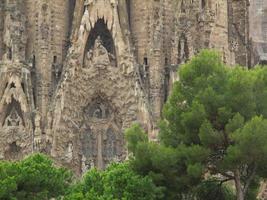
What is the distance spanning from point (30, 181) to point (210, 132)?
490cm

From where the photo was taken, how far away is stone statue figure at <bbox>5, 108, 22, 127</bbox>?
27656 millimetres

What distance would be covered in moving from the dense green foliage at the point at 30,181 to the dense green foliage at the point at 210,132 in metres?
2.26

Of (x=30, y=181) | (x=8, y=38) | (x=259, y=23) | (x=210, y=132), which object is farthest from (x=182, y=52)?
(x=30, y=181)

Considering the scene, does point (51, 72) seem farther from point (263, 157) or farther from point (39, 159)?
point (263, 157)

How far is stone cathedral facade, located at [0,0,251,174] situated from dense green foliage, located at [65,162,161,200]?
8257mm

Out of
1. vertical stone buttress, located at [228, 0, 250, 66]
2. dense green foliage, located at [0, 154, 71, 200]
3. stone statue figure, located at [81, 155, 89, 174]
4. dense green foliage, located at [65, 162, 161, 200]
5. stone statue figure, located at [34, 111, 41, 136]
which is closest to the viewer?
dense green foliage, located at [0, 154, 71, 200]

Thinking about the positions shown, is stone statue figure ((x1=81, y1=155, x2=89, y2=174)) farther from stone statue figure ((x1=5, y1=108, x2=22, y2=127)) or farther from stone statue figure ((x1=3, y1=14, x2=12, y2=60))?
stone statue figure ((x1=3, y1=14, x2=12, y2=60))

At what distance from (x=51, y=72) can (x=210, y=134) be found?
13053 mm

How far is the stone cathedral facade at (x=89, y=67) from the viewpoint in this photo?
27734mm

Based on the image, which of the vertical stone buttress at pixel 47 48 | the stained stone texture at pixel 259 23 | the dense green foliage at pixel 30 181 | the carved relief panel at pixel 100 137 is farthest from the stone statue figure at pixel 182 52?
the dense green foliage at pixel 30 181

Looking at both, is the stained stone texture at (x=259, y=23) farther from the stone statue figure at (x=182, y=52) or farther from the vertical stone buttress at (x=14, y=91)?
the vertical stone buttress at (x=14, y=91)

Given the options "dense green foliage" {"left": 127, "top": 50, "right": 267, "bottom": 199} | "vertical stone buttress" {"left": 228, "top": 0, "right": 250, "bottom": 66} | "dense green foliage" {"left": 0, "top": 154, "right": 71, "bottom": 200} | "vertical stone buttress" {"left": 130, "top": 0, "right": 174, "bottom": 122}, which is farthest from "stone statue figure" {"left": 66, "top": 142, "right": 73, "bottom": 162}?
"vertical stone buttress" {"left": 228, "top": 0, "right": 250, "bottom": 66}

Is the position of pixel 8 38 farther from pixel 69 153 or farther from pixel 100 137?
pixel 100 137

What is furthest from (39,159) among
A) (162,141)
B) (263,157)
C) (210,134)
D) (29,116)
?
(29,116)
